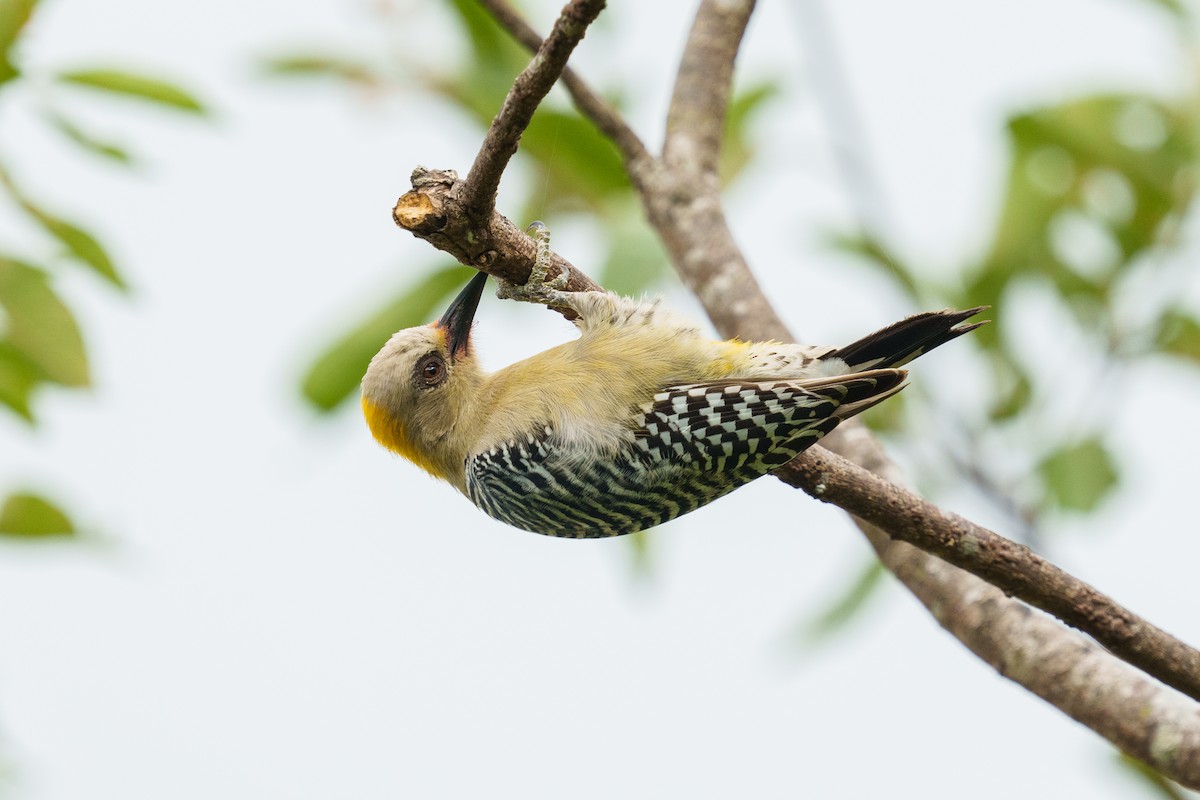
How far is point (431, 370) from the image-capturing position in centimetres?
451

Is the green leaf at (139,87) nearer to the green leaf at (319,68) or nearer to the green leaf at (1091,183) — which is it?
the green leaf at (319,68)

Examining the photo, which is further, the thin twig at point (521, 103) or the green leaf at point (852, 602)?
the green leaf at point (852, 602)

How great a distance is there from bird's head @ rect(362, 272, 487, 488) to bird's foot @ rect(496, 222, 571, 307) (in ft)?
2.45

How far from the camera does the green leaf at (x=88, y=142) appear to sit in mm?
3770

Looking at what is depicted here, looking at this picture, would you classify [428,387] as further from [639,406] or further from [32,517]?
[32,517]

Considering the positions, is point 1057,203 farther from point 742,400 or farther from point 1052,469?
point 742,400

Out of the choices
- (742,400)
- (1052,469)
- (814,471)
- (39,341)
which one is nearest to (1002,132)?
(1052,469)

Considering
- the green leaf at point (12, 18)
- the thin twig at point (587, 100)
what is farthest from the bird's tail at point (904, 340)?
the green leaf at point (12, 18)

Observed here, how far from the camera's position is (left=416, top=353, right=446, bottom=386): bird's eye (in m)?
4.48

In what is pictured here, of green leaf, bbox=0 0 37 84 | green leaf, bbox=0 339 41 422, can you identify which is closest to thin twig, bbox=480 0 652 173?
green leaf, bbox=0 0 37 84

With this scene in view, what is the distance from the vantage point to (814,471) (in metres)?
3.16

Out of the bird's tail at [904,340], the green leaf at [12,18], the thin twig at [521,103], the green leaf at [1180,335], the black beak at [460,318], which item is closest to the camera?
the thin twig at [521,103]

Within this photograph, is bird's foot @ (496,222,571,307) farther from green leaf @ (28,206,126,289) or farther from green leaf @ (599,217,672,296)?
green leaf @ (28,206,126,289)

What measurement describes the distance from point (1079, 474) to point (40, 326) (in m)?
3.66
